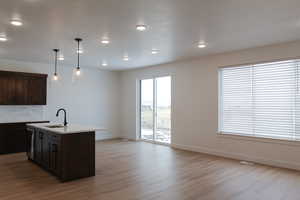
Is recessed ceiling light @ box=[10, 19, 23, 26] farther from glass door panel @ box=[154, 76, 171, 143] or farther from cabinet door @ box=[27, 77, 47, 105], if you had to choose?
glass door panel @ box=[154, 76, 171, 143]

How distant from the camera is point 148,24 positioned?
354 centimetres

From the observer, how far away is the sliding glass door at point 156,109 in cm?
727

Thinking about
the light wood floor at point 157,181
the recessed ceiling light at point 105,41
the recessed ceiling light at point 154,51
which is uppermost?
the recessed ceiling light at point 154,51

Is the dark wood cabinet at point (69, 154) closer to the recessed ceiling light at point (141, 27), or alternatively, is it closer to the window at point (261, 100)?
the recessed ceiling light at point (141, 27)

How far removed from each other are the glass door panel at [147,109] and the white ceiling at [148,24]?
103 inches

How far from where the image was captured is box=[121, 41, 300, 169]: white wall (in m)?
4.72

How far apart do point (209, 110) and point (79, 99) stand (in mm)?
4445

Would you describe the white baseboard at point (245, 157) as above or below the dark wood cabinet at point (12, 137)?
below

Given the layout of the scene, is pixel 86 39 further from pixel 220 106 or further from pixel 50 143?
pixel 220 106

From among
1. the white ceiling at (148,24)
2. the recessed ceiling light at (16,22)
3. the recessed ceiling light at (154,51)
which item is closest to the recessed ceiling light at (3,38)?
the white ceiling at (148,24)

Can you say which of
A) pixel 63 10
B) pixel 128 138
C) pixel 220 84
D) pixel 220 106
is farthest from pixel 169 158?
pixel 63 10

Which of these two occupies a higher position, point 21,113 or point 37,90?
point 37,90

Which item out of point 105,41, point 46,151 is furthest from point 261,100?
point 46,151

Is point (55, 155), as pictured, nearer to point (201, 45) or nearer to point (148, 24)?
point (148, 24)
